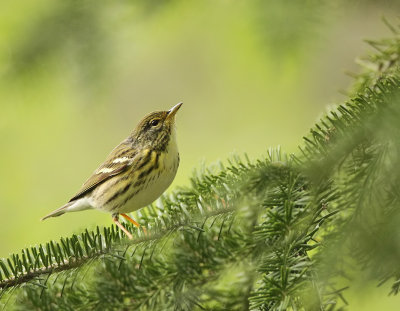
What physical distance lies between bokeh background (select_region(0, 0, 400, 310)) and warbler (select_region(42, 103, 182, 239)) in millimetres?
342

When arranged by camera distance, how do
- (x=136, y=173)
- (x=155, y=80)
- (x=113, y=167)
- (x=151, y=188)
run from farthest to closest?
(x=155, y=80) → (x=113, y=167) → (x=136, y=173) → (x=151, y=188)

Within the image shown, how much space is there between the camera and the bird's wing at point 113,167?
4.32m

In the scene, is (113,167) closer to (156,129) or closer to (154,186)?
(156,129)

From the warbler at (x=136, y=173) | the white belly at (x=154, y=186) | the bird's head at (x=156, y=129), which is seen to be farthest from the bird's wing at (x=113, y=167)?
the white belly at (x=154, y=186)

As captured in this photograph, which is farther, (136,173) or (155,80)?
(155,80)

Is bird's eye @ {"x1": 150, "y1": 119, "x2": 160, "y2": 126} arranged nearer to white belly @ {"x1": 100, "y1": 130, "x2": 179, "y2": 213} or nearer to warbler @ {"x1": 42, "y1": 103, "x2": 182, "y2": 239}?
warbler @ {"x1": 42, "y1": 103, "x2": 182, "y2": 239}

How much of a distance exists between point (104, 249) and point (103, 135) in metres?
5.05

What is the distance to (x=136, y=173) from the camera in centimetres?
412

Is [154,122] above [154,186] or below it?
above

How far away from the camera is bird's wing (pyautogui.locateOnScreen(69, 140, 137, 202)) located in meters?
4.32

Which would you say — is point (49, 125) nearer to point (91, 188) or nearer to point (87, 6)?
point (91, 188)

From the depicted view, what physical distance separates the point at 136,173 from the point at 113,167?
0.35 metres

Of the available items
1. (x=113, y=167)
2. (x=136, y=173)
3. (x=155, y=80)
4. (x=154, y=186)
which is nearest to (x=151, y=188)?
(x=154, y=186)

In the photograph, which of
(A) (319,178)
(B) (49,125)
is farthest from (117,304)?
(B) (49,125)
